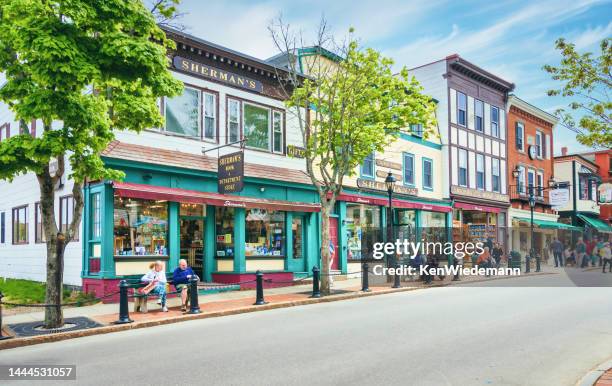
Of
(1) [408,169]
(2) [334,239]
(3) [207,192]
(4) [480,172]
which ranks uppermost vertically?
(4) [480,172]

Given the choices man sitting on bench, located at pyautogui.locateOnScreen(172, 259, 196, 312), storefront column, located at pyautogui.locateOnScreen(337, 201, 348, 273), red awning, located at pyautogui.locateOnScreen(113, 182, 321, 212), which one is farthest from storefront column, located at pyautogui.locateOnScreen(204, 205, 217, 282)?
storefront column, located at pyautogui.locateOnScreen(337, 201, 348, 273)

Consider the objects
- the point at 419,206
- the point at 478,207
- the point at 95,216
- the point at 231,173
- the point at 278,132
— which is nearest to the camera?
the point at 95,216

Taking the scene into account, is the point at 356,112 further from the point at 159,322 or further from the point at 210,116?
the point at 159,322

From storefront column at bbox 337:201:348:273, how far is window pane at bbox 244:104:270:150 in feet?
15.7

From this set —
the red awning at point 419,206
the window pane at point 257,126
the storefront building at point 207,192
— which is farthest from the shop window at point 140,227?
the red awning at point 419,206

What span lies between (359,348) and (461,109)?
2612 centimetres

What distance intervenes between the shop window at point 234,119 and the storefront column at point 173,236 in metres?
3.58

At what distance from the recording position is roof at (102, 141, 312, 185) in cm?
1616

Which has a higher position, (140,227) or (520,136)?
(520,136)

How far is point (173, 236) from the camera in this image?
17.5 meters

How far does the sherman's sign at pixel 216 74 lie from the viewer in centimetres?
1825

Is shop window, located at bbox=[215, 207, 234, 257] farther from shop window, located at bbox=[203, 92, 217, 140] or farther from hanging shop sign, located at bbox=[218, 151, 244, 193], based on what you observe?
shop window, located at bbox=[203, 92, 217, 140]

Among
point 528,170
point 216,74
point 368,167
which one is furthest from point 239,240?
point 528,170

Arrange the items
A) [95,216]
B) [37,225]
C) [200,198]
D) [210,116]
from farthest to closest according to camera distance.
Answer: [37,225], [210,116], [200,198], [95,216]
